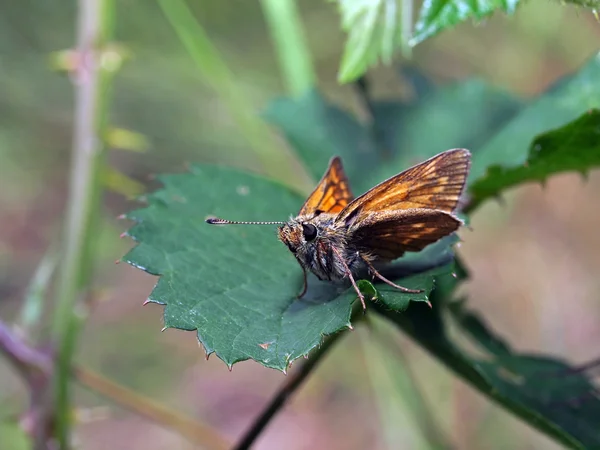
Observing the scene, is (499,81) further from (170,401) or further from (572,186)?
(170,401)

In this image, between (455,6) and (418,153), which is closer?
(455,6)

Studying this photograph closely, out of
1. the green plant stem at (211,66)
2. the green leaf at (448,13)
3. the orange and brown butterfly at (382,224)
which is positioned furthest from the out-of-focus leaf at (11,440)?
the green leaf at (448,13)

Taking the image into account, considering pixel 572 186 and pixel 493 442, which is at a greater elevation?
pixel 572 186

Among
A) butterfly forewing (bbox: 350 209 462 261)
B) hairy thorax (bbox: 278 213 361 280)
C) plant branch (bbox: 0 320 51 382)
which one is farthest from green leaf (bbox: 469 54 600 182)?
plant branch (bbox: 0 320 51 382)

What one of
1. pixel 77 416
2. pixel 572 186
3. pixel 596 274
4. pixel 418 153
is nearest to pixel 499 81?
pixel 572 186

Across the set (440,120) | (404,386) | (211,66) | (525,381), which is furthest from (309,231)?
(211,66)

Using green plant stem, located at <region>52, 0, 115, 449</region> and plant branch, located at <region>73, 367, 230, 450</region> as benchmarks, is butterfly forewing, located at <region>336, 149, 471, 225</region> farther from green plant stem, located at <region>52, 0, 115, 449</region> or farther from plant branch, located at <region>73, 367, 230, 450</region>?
plant branch, located at <region>73, 367, 230, 450</region>

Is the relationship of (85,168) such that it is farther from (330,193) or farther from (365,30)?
(365,30)
